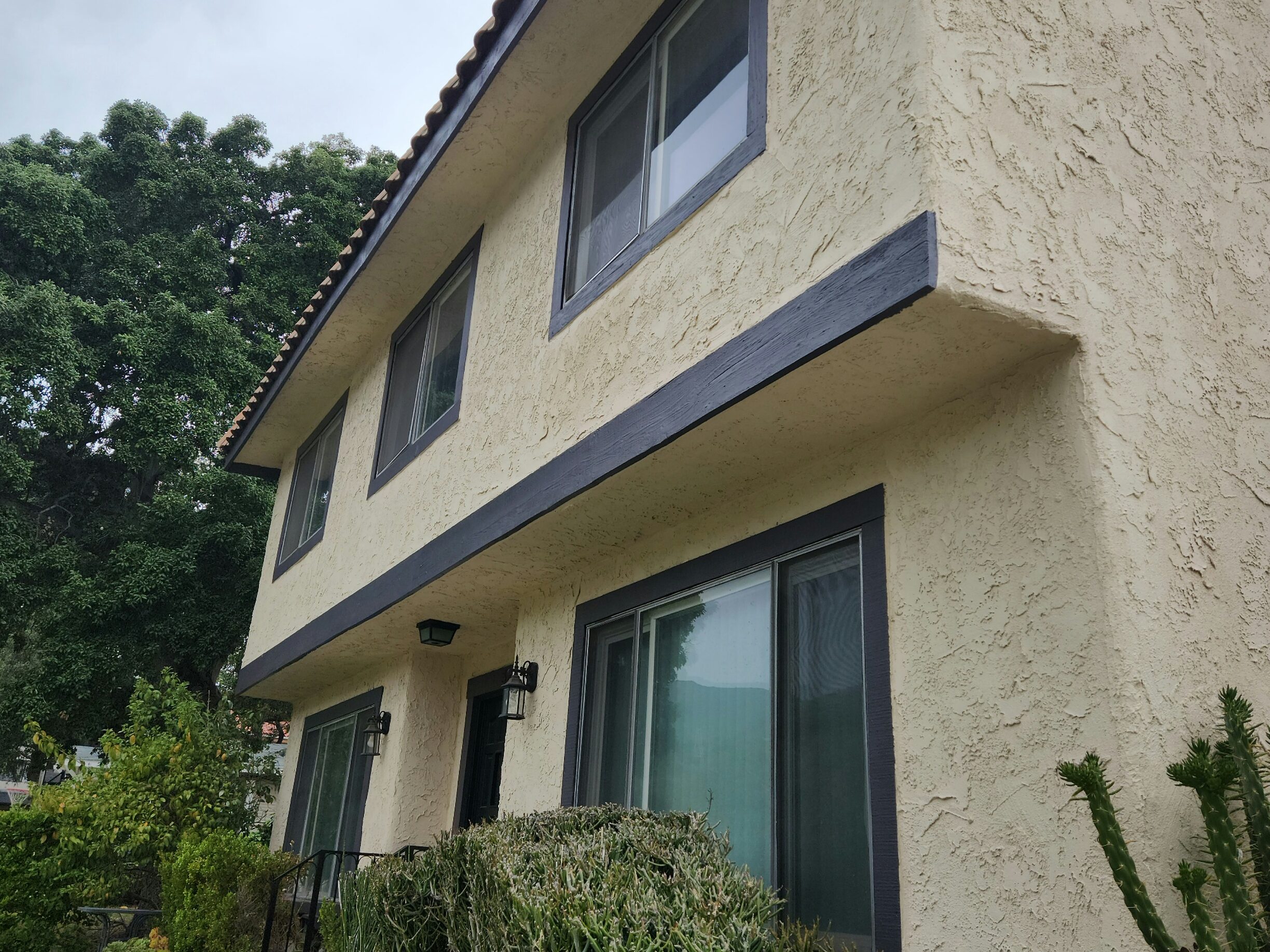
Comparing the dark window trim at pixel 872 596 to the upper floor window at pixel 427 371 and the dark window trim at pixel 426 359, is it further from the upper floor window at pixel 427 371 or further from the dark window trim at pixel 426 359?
the upper floor window at pixel 427 371

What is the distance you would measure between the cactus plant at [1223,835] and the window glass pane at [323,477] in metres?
9.28

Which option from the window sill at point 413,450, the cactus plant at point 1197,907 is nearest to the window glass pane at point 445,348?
the window sill at point 413,450

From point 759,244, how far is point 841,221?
542 millimetres

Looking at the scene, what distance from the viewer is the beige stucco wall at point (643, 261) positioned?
4133 millimetres

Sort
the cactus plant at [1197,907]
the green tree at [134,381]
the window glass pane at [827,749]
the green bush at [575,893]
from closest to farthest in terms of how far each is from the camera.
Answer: the cactus plant at [1197,907], the green bush at [575,893], the window glass pane at [827,749], the green tree at [134,381]

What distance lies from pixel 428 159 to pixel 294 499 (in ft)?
20.3

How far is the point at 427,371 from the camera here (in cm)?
891

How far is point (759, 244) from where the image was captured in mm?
4617

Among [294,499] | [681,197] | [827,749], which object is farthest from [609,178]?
[294,499]

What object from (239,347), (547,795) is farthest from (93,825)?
(239,347)

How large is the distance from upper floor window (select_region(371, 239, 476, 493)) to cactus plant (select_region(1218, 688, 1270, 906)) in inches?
216

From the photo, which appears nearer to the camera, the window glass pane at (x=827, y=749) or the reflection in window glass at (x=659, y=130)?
the window glass pane at (x=827, y=749)

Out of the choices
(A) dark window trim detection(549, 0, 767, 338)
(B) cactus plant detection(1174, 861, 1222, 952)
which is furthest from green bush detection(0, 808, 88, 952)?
(B) cactus plant detection(1174, 861, 1222, 952)

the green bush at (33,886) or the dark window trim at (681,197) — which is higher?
the dark window trim at (681,197)
